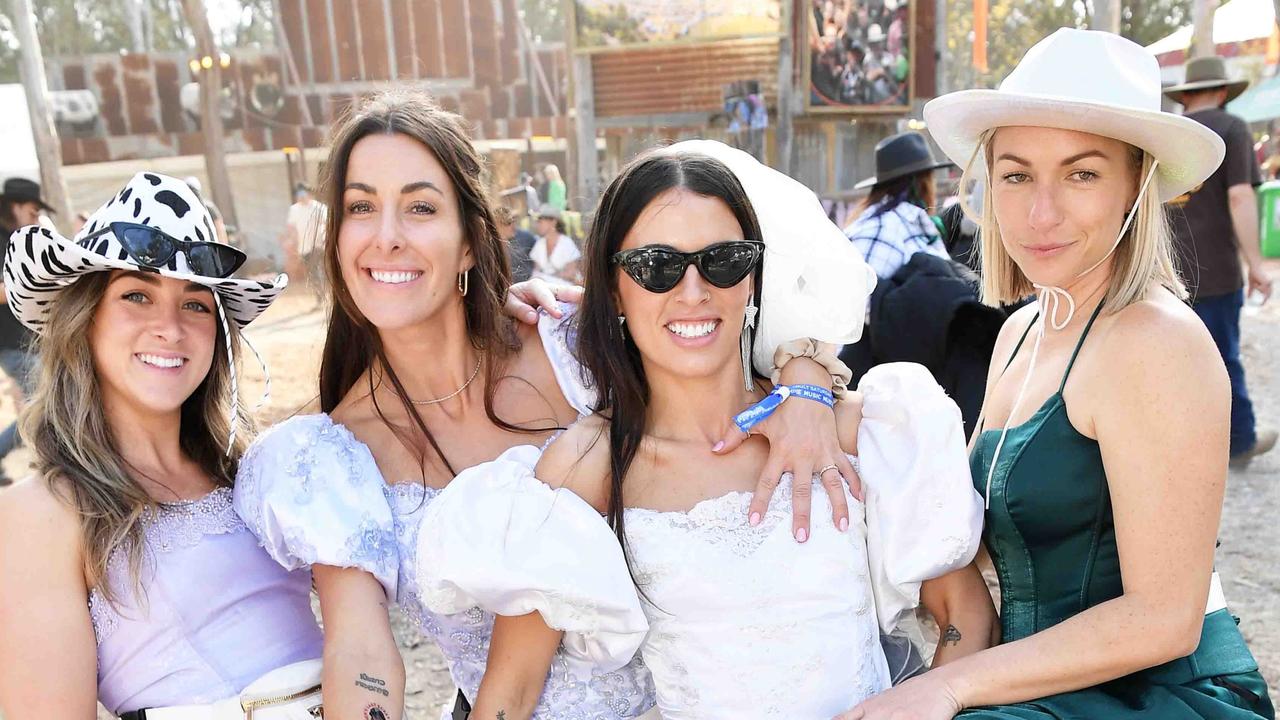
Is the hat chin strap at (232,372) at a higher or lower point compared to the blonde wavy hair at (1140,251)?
lower

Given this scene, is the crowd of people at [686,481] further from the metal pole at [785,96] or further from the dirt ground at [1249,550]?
the metal pole at [785,96]

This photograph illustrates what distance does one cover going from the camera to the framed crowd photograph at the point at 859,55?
40.8ft

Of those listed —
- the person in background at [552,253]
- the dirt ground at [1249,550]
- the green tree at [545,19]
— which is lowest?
the dirt ground at [1249,550]

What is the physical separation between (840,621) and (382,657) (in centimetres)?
96

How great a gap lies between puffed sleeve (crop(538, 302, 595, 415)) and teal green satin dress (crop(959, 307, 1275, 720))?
3.21 feet

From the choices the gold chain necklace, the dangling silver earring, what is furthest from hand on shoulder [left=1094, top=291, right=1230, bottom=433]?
the gold chain necklace

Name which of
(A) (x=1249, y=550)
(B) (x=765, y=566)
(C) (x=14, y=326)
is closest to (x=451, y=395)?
(B) (x=765, y=566)

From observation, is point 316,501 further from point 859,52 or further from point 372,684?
point 859,52

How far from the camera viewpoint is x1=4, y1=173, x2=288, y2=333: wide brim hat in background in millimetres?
2172

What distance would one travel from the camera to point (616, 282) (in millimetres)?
2230

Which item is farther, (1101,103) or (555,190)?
(555,190)

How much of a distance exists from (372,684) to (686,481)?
782 mm

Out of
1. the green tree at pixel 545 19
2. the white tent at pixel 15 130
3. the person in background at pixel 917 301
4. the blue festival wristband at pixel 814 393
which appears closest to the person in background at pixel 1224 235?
the person in background at pixel 917 301

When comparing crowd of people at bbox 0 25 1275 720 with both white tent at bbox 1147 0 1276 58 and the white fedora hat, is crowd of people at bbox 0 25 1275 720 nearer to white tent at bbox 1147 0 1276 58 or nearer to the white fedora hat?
the white fedora hat
